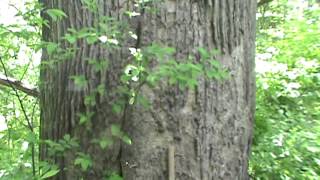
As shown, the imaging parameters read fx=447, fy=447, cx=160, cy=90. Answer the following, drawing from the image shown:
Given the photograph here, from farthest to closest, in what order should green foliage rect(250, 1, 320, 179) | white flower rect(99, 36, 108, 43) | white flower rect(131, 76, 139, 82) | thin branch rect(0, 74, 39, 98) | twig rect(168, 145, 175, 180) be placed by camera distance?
green foliage rect(250, 1, 320, 179) < thin branch rect(0, 74, 39, 98) < twig rect(168, 145, 175, 180) < white flower rect(131, 76, 139, 82) < white flower rect(99, 36, 108, 43)

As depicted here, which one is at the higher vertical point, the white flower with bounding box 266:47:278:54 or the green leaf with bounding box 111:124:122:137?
the white flower with bounding box 266:47:278:54

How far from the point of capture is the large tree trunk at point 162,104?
2.45 m

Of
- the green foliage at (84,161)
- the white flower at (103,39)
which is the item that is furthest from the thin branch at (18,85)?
the white flower at (103,39)

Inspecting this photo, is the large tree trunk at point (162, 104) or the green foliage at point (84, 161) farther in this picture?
the large tree trunk at point (162, 104)

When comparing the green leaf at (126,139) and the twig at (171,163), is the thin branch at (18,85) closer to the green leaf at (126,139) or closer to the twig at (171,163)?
the green leaf at (126,139)

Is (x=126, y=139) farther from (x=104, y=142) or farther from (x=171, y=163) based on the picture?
(x=171, y=163)

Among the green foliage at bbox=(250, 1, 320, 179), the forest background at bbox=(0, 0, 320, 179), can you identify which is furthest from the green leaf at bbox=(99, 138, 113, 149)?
the green foliage at bbox=(250, 1, 320, 179)

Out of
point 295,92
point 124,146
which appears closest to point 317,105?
point 295,92

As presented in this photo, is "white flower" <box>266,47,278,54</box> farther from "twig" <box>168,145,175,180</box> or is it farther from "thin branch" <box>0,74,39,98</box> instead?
"thin branch" <box>0,74,39,98</box>

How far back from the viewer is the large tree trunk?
245 centimetres

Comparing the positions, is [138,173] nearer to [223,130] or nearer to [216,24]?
[223,130]

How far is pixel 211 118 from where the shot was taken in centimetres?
254

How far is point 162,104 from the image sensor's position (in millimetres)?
2441

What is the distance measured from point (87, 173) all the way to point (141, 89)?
555 mm
